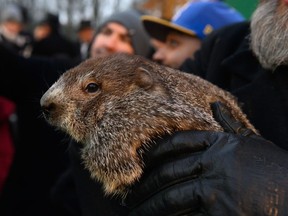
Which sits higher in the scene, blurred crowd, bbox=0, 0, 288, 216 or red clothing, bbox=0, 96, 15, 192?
blurred crowd, bbox=0, 0, 288, 216

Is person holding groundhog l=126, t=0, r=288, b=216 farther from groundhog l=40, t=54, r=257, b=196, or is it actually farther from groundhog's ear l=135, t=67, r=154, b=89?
groundhog's ear l=135, t=67, r=154, b=89

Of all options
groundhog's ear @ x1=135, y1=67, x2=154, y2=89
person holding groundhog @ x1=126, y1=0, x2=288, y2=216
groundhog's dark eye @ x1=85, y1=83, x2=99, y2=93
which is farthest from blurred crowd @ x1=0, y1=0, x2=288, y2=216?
groundhog's dark eye @ x1=85, y1=83, x2=99, y2=93

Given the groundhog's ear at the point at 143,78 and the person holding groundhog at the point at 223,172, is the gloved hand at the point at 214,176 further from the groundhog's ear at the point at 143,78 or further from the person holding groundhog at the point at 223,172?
the groundhog's ear at the point at 143,78

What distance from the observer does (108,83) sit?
5.53 feet

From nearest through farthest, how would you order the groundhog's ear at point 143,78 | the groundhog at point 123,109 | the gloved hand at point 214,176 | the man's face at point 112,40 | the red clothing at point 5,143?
the gloved hand at point 214,176
the groundhog at point 123,109
the groundhog's ear at point 143,78
the red clothing at point 5,143
the man's face at point 112,40

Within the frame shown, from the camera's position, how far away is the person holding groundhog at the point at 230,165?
1399 mm

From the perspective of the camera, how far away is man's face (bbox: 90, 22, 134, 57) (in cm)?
412

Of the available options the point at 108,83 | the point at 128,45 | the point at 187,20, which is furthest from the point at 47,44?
the point at 108,83

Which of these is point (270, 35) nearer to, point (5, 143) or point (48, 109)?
point (48, 109)

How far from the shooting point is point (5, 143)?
3.54 m

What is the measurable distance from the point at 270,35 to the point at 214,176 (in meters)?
0.79

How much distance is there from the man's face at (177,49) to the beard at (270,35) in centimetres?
171

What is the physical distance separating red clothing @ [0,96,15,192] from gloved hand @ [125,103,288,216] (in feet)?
7.01

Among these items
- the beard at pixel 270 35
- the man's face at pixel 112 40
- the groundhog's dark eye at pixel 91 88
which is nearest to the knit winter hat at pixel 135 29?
the man's face at pixel 112 40
